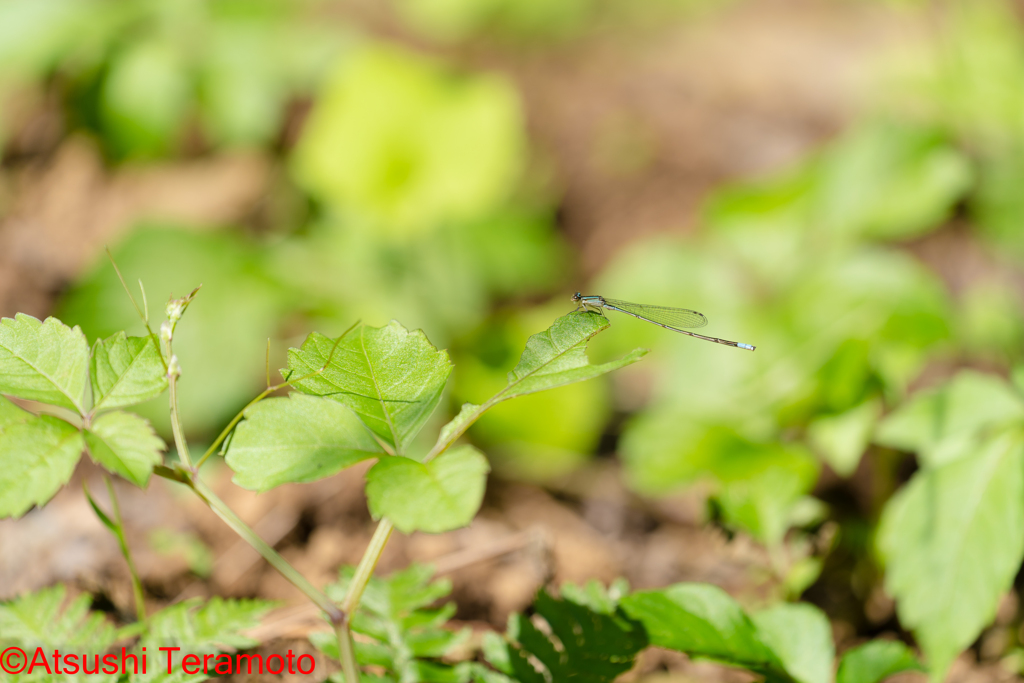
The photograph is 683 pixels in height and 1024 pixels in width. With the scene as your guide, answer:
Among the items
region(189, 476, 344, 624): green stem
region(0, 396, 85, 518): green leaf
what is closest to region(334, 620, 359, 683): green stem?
region(189, 476, 344, 624): green stem

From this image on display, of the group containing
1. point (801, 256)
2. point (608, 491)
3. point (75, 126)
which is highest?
point (75, 126)

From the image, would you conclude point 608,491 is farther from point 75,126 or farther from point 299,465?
point 75,126

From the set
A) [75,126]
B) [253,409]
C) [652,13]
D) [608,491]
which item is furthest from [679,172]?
[253,409]

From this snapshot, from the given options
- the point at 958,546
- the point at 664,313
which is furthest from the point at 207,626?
the point at 664,313

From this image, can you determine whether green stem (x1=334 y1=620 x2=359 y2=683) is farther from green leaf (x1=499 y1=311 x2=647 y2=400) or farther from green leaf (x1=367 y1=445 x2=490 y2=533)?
green leaf (x1=499 y1=311 x2=647 y2=400)

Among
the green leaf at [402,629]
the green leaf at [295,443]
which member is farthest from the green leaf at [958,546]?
the green leaf at [295,443]

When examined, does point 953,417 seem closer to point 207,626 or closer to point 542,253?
point 207,626
